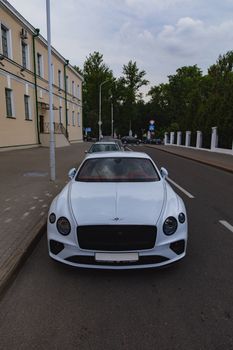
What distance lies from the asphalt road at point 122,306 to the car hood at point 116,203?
0.74 m

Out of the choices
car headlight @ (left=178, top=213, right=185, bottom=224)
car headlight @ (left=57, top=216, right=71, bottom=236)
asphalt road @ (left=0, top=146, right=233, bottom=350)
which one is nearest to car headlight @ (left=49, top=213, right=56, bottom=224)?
car headlight @ (left=57, top=216, right=71, bottom=236)

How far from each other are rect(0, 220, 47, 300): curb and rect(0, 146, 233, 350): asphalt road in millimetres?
75

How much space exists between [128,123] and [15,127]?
210 feet

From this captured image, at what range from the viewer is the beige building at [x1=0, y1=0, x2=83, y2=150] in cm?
2088

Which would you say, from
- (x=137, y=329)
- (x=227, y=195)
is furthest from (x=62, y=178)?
(x=137, y=329)

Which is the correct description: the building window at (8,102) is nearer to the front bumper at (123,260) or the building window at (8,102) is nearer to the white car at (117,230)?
the white car at (117,230)

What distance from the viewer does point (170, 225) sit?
3.54 m

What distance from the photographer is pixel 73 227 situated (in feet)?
11.3

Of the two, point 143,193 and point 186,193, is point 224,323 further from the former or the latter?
point 186,193

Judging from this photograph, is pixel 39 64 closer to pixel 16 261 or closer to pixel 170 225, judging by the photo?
pixel 16 261

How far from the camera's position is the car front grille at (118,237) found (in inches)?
133

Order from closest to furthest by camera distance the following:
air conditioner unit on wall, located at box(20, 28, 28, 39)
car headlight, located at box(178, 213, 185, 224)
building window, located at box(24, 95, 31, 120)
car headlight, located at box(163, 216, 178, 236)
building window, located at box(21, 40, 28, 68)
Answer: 1. car headlight, located at box(163, 216, 178, 236)
2. car headlight, located at box(178, 213, 185, 224)
3. air conditioner unit on wall, located at box(20, 28, 28, 39)
4. building window, located at box(21, 40, 28, 68)
5. building window, located at box(24, 95, 31, 120)

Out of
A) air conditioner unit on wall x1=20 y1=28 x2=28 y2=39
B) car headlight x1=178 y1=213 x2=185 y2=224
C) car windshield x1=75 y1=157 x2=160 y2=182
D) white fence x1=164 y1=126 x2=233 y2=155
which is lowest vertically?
white fence x1=164 y1=126 x2=233 y2=155

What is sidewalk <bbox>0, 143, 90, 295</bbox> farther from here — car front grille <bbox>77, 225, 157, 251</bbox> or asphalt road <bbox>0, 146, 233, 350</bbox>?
car front grille <bbox>77, 225, 157, 251</bbox>
